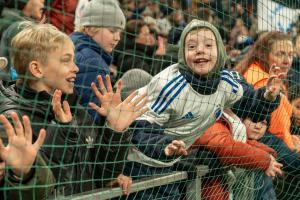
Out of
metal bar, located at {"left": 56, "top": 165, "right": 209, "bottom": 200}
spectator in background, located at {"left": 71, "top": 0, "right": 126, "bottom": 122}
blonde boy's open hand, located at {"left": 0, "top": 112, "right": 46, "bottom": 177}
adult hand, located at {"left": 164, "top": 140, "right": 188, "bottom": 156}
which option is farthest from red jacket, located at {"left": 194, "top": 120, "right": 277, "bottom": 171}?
blonde boy's open hand, located at {"left": 0, "top": 112, "right": 46, "bottom": 177}

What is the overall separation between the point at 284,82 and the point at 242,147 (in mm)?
1177

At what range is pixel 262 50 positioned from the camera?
445 centimetres

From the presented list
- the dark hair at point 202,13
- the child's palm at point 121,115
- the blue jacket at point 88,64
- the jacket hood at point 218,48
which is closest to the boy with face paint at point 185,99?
the jacket hood at point 218,48

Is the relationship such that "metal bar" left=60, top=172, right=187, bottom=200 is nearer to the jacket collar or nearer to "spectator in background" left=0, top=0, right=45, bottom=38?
the jacket collar

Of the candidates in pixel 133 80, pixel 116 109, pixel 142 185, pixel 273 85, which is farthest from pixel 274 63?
pixel 116 109

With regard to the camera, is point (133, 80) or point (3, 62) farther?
point (133, 80)

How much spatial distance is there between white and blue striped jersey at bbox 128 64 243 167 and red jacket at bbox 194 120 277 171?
0.27ft

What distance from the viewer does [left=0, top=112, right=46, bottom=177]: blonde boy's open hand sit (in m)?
2.20

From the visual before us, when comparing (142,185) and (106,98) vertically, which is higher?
(106,98)

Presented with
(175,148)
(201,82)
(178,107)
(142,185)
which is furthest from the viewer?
(201,82)

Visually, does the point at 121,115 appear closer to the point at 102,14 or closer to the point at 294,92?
the point at 102,14

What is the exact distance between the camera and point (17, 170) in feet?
7.42

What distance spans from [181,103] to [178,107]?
0.03m

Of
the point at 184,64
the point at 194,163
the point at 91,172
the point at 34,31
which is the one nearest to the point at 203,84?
the point at 184,64
